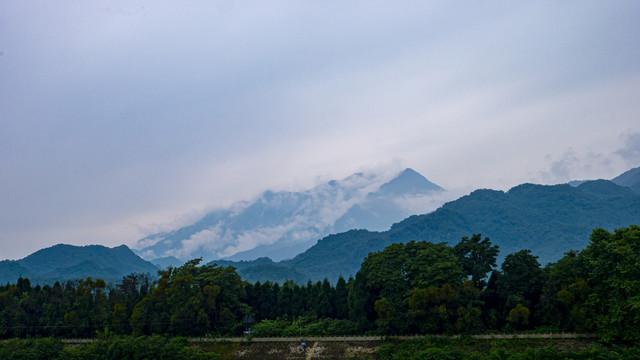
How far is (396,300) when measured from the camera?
1388 inches

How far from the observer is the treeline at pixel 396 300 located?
29688mm

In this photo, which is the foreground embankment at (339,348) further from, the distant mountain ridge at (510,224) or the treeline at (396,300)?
the distant mountain ridge at (510,224)

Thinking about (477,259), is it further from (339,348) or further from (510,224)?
(510,224)

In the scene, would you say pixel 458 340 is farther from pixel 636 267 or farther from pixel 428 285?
pixel 636 267

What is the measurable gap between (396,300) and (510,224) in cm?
14114

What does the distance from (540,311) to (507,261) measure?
4.24 metres

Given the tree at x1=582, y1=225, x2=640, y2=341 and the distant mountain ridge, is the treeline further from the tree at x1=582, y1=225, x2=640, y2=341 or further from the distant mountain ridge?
the distant mountain ridge

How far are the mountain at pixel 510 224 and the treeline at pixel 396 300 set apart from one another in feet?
338

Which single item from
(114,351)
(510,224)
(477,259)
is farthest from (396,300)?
(510,224)

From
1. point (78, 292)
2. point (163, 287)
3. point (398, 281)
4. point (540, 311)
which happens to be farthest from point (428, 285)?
point (78, 292)

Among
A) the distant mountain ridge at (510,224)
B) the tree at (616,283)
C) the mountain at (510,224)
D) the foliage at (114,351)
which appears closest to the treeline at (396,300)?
the tree at (616,283)

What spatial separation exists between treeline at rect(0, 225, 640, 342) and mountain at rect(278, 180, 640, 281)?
10298 cm

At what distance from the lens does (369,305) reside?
37.3m

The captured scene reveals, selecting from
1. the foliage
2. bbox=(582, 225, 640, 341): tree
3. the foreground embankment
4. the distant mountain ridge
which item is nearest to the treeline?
bbox=(582, 225, 640, 341): tree
